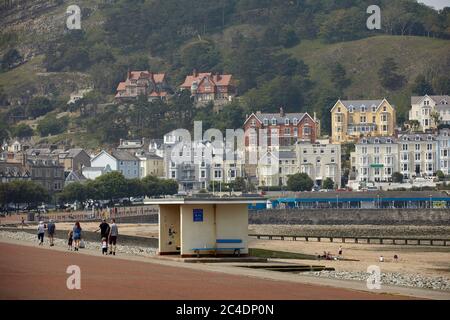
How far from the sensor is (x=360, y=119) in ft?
552

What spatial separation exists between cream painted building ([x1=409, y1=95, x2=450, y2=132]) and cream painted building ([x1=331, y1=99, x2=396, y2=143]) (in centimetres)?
401

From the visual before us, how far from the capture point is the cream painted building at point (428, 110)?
6599 inches

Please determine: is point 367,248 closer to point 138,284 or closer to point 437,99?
point 138,284

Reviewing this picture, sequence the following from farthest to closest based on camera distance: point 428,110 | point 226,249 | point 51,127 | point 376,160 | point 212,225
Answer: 1. point 51,127
2. point 428,110
3. point 376,160
4. point 226,249
5. point 212,225

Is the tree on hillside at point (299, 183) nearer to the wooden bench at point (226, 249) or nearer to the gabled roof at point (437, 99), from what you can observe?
the gabled roof at point (437, 99)

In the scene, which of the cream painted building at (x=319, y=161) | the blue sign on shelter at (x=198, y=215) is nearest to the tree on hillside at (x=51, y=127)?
the cream painted building at (x=319, y=161)

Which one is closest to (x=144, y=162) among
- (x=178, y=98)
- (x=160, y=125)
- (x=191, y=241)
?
(x=160, y=125)

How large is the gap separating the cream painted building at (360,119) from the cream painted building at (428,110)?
4009 millimetres

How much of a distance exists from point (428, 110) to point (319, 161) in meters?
26.7

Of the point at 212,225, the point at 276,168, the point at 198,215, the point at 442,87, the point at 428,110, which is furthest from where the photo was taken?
the point at 442,87

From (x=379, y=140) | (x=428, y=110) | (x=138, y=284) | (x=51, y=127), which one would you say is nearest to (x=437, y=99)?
(x=428, y=110)

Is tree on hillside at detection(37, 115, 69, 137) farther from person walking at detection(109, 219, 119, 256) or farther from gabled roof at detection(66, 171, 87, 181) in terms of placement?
person walking at detection(109, 219, 119, 256)

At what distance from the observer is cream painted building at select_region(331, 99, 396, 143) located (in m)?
165
